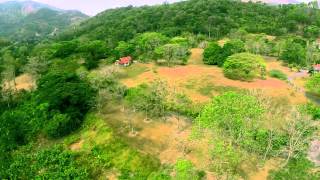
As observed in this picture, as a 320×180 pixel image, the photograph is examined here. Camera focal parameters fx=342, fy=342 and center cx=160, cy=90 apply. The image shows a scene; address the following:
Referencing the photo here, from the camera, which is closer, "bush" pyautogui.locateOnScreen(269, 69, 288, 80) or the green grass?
the green grass

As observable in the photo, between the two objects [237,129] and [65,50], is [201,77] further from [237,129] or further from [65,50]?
[65,50]

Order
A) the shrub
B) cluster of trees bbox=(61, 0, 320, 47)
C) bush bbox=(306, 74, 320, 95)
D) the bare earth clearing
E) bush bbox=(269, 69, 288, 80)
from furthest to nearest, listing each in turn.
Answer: cluster of trees bbox=(61, 0, 320, 47), bush bbox=(269, 69, 288, 80), bush bbox=(306, 74, 320, 95), the bare earth clearing, the shrub

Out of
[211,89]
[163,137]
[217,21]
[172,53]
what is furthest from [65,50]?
[217,21]

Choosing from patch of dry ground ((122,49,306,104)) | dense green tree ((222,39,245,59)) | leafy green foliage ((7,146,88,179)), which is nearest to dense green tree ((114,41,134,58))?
patch of dry ground ((122,49,306,104))

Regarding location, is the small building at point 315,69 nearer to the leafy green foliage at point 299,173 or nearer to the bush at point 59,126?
the leafy green foliage at point 299,173

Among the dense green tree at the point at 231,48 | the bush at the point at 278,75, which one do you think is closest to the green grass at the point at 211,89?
the bush at the point at 278,75

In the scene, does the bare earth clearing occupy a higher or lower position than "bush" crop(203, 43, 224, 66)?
lower

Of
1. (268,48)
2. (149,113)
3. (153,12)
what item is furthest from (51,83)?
(153,12)

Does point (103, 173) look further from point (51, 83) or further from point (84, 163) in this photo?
point (51, 83)

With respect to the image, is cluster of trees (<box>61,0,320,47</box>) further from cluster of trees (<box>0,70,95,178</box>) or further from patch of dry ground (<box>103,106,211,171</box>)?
patch of dry ground (<box>103,106,211,171</box>)
